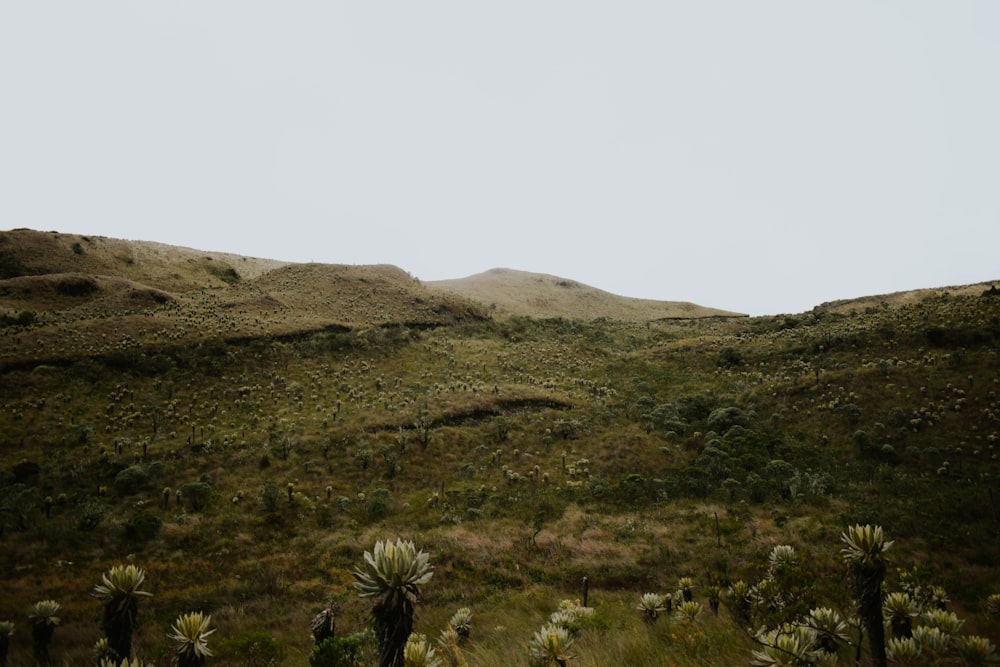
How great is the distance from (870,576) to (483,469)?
22359 mm

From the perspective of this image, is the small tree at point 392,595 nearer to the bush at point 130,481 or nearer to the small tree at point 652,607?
the small tree at point 652,607

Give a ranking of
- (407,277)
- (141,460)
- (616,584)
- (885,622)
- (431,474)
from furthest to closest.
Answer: (407,277) < (431,474) < (141,460) < (616,584) < (885,622)

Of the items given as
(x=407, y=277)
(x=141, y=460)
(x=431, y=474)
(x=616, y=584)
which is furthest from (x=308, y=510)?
(x=407, y=277)

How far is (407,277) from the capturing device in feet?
243

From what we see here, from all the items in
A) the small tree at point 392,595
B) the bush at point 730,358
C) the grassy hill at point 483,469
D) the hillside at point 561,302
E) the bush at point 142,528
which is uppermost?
the hillside at point 561,302

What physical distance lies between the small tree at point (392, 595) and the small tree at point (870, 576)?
4.22 meters

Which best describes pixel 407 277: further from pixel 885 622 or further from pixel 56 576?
pixel 885 622

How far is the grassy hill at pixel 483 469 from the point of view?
11.4 m

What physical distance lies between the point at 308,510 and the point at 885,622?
20.9 meters

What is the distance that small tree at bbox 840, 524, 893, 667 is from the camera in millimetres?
4273

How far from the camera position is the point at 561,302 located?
9025 cm

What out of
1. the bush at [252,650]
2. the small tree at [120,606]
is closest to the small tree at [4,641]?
the bush at [252,650]

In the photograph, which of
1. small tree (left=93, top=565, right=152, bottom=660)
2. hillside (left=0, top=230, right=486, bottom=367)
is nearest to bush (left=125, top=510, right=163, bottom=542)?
small tree (left=93, top=565, right=152, bottom=660)

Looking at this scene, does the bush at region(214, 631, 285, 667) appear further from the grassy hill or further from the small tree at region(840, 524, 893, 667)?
the small tree at region(840, 524, 893, 667)
